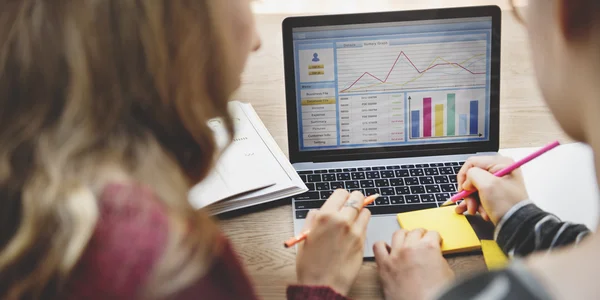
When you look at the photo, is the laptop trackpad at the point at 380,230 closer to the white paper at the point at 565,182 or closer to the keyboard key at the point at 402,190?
the keyboard key at the point at 402,190

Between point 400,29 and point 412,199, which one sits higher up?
point 400,29

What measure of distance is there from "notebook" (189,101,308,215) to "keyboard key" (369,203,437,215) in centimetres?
13

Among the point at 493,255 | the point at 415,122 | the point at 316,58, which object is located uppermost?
the point at 316,58

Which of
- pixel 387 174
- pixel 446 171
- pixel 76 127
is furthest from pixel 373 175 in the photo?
pixel 76 127

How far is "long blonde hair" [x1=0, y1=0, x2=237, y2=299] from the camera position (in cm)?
53

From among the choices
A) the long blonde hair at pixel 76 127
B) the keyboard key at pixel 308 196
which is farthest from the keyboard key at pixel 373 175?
the long blonde hair at pixel 76 127

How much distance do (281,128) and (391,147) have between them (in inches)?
9.3

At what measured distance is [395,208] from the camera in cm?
99

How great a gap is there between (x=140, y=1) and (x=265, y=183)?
0.51 meters

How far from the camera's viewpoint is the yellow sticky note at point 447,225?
90cm

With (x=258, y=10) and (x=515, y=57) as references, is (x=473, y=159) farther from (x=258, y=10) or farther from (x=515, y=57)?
(x=258, y=10)

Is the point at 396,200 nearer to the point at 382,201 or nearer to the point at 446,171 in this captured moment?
the point at 382,201

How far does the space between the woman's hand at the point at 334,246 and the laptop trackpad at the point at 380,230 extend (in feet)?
0.12

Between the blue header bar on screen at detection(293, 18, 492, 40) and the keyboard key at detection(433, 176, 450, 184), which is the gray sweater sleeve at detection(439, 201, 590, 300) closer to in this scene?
the keyboard key at detection(433, 176, 450, 184)
